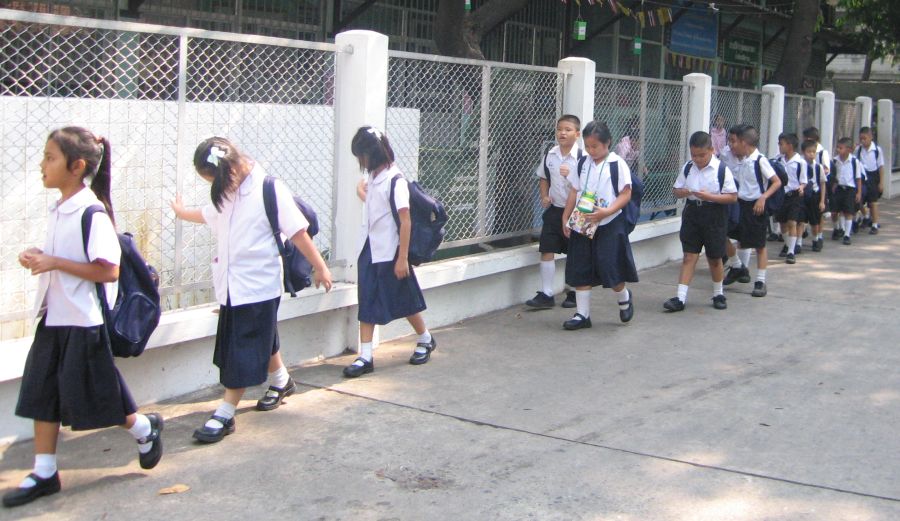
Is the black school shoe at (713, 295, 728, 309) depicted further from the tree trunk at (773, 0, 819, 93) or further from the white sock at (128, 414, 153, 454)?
the tree trunk at (773, 0, 819, 93)

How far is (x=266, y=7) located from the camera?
11391mm

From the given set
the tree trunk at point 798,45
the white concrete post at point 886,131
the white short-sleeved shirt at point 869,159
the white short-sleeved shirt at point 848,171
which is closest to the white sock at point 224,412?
the white short-sleeved shirt at point 848,171

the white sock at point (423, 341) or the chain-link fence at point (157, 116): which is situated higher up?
the chain-link fence at point (157, 116)

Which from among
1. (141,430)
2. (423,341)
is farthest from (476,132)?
(141,430)

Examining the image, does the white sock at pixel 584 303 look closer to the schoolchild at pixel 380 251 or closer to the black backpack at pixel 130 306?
the schoolchild at pixel 380 251

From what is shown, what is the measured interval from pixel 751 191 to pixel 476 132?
306cm

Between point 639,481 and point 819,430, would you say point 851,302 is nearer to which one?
point 819,430

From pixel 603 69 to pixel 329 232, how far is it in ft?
39.6

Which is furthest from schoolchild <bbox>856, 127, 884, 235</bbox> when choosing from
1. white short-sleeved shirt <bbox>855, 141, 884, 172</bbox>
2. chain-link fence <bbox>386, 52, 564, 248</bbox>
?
chain-link fence <bbox>386, 52, 564, 248</bbox>

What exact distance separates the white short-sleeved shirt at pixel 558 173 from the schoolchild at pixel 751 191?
212cm

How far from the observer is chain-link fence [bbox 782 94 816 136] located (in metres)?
14.3

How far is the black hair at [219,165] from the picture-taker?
484 cm

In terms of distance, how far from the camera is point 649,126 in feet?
34.5

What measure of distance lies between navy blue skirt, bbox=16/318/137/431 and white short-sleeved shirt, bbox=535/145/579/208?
463 cm
